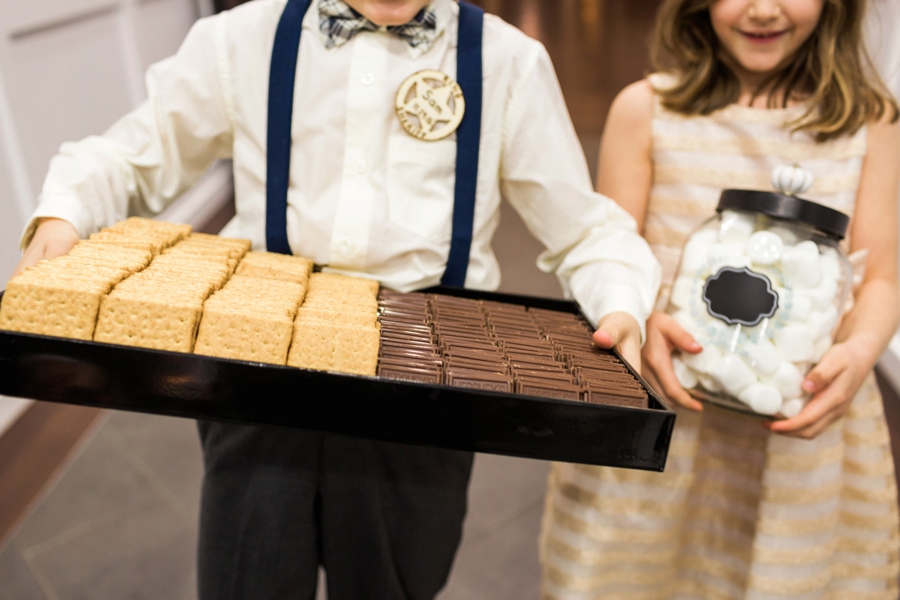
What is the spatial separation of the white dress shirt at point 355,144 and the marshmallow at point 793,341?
0.60 ft

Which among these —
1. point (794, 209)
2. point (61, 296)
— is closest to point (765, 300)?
point (794, 209)

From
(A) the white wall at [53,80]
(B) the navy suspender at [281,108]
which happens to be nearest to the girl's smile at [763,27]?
(B) the navy suspender at [281,108]

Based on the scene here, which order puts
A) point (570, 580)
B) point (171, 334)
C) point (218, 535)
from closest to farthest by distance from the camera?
point (171, 334), point (218, 535), point (570, 580)

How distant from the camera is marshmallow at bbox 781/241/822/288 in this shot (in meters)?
0.96

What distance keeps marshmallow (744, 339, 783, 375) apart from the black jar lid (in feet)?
0.58

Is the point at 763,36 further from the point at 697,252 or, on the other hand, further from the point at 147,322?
the point at 147,322

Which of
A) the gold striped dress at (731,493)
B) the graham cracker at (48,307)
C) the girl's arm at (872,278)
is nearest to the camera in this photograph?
the graham cracker at (48,307)

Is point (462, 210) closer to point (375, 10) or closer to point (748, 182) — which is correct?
point (375, 10)

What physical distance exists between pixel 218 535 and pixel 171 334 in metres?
0.46

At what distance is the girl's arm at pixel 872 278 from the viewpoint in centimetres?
111

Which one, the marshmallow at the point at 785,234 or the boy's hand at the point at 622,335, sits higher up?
the marshmallow at the point at 785,234

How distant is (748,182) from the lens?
49.2 inches

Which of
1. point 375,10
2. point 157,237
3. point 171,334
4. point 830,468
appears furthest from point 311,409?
point 830,468

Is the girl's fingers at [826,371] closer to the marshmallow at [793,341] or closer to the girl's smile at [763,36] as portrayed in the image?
the marshmallow at [793,341]
